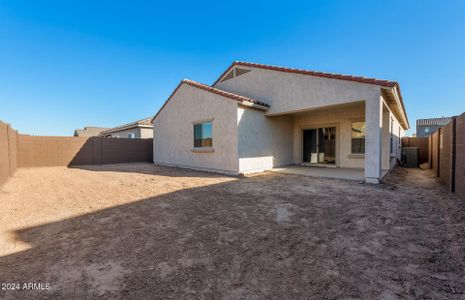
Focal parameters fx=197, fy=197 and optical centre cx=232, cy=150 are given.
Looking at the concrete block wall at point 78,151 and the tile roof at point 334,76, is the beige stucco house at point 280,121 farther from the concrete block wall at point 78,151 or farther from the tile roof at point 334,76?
the concrete block wall at point 78,151

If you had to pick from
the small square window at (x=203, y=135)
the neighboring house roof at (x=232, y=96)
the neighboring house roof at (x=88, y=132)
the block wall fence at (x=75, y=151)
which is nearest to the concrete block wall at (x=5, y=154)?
the block wall fence at (x=75, y=151)

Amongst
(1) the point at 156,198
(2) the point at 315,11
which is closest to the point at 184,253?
(1) the point at 156,198

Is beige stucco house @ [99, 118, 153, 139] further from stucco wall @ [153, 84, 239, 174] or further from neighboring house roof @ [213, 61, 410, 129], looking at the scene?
neighboring house roof @ [213, 61, 410, 129]

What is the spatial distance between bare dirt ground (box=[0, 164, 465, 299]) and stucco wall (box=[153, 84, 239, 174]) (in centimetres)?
445

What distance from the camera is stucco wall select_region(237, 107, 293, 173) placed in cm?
908

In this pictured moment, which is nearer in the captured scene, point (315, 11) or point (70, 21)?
point (315, 11)

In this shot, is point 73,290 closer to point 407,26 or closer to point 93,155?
point 407,26

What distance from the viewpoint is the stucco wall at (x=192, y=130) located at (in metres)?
9.20

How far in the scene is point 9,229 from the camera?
11.0 ft

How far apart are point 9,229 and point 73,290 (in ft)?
8.82

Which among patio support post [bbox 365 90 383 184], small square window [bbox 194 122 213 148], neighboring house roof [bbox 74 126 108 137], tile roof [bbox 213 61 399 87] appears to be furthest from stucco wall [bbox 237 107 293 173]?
neighboring house roof [bbox 74 126 108 137]

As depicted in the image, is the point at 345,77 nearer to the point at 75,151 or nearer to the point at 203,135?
the point at 203,135

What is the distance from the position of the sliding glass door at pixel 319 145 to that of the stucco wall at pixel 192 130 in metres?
5.21

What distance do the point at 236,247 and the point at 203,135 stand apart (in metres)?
8.53
